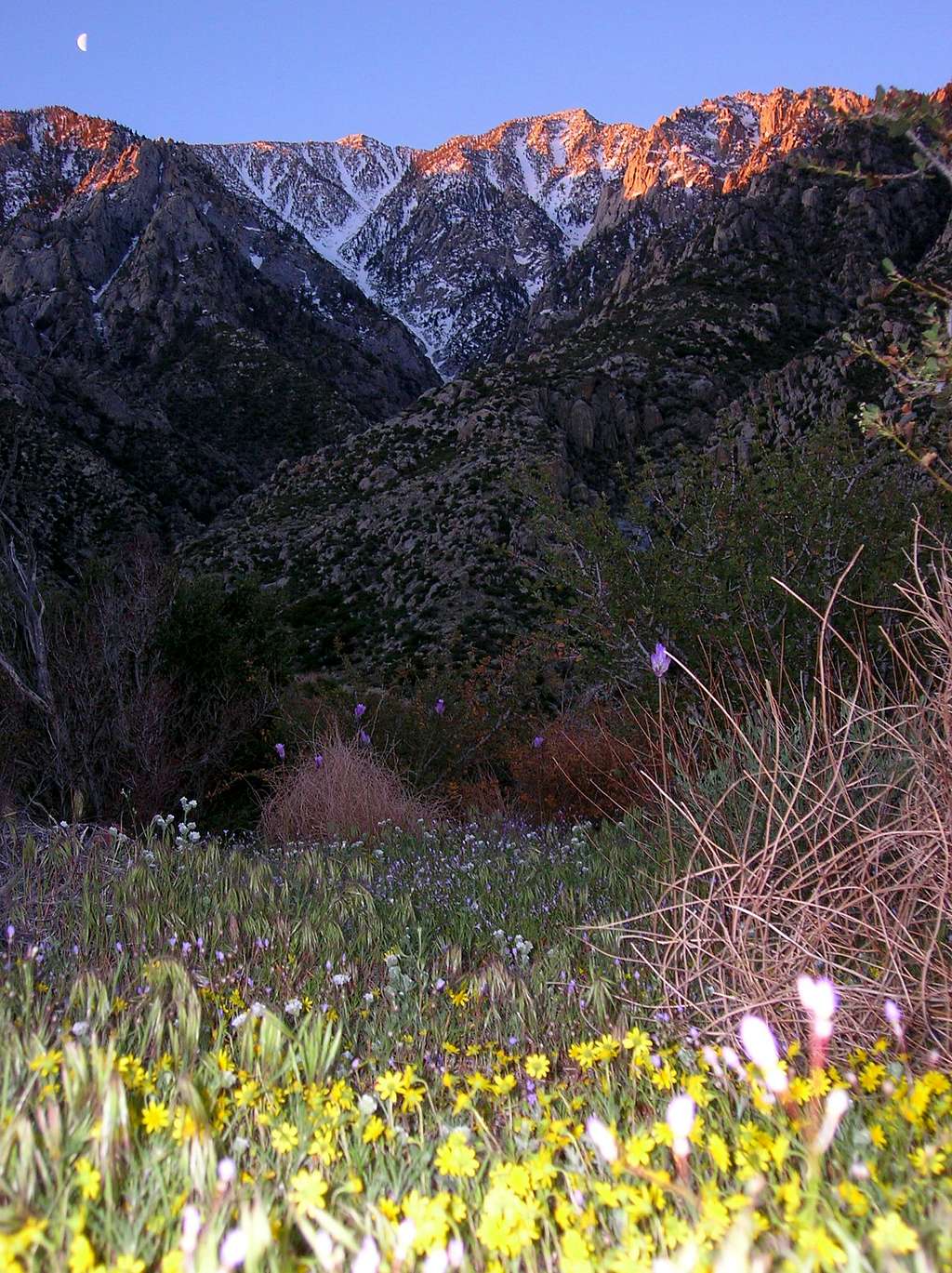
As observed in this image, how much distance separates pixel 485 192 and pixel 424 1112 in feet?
514

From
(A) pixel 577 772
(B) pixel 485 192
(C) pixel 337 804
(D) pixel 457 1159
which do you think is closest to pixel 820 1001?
(D) pixel 457 1159

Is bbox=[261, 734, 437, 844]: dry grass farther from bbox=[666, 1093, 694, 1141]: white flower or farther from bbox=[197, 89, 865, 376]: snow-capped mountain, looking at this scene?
bbox=[197, 89, 865, 376]: snow-capped mountain

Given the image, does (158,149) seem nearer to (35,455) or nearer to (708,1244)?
(35,455)

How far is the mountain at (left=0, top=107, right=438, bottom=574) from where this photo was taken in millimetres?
42188

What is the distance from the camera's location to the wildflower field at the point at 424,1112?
119 centimetres

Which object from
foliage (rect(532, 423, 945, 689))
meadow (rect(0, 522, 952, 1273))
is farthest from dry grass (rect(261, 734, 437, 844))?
meadow (rect(0, 522, 952, 1273))

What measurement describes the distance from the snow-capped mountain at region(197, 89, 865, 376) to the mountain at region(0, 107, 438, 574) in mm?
22985

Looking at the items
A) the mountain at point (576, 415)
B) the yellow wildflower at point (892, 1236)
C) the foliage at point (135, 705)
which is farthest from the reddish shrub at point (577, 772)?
the mountain at point (576, 415)

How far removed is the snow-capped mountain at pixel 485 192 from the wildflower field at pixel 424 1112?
7458cm

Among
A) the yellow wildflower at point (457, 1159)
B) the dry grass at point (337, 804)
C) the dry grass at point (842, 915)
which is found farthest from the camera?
the dry grass at point (337, 804)

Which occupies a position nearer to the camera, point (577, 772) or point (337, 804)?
point (337, 804)

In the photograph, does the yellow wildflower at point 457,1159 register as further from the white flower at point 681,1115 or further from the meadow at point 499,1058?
the white flower at point 681,1115

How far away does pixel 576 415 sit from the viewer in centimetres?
3631

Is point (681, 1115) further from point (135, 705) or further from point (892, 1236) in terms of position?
point (135, 705)
